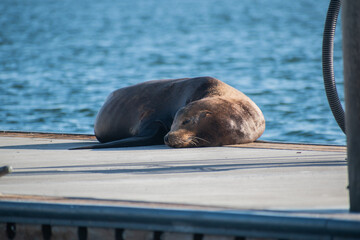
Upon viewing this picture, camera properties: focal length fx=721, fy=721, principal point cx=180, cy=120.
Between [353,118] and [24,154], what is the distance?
3514mm

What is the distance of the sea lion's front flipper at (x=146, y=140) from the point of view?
693 centimetres

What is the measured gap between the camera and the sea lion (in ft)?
23.0

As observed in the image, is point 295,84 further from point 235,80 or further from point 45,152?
point 45,152

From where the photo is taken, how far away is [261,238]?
3787 millimetres

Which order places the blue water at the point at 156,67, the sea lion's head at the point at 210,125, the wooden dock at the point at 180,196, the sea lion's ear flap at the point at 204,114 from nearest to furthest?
the wooden dock at the point at 180,196 < the sea lion's head at the point at 210,125 < the sea lion's ear flap at the point at 204,114 < the blue water at the point at 156,67

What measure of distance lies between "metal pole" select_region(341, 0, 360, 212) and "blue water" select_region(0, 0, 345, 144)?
8.65m

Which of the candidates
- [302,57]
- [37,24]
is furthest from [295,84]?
[37,24]

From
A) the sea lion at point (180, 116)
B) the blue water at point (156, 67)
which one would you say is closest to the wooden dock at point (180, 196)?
the sea lion at point (180, 116)

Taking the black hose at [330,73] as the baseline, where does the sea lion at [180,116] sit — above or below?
below

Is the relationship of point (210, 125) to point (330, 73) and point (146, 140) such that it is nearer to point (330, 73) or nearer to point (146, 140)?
point (146, 140)

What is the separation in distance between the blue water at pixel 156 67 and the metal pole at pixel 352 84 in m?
8.65

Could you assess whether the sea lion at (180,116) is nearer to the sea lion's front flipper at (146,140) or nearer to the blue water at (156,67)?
the sea lion's front flipper at (146,140)

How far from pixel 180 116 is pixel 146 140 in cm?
43

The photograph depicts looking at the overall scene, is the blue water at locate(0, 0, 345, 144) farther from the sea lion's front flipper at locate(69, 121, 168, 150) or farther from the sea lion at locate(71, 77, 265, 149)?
the sea lion's front flipper at locate(69, 121, 168, 150)
